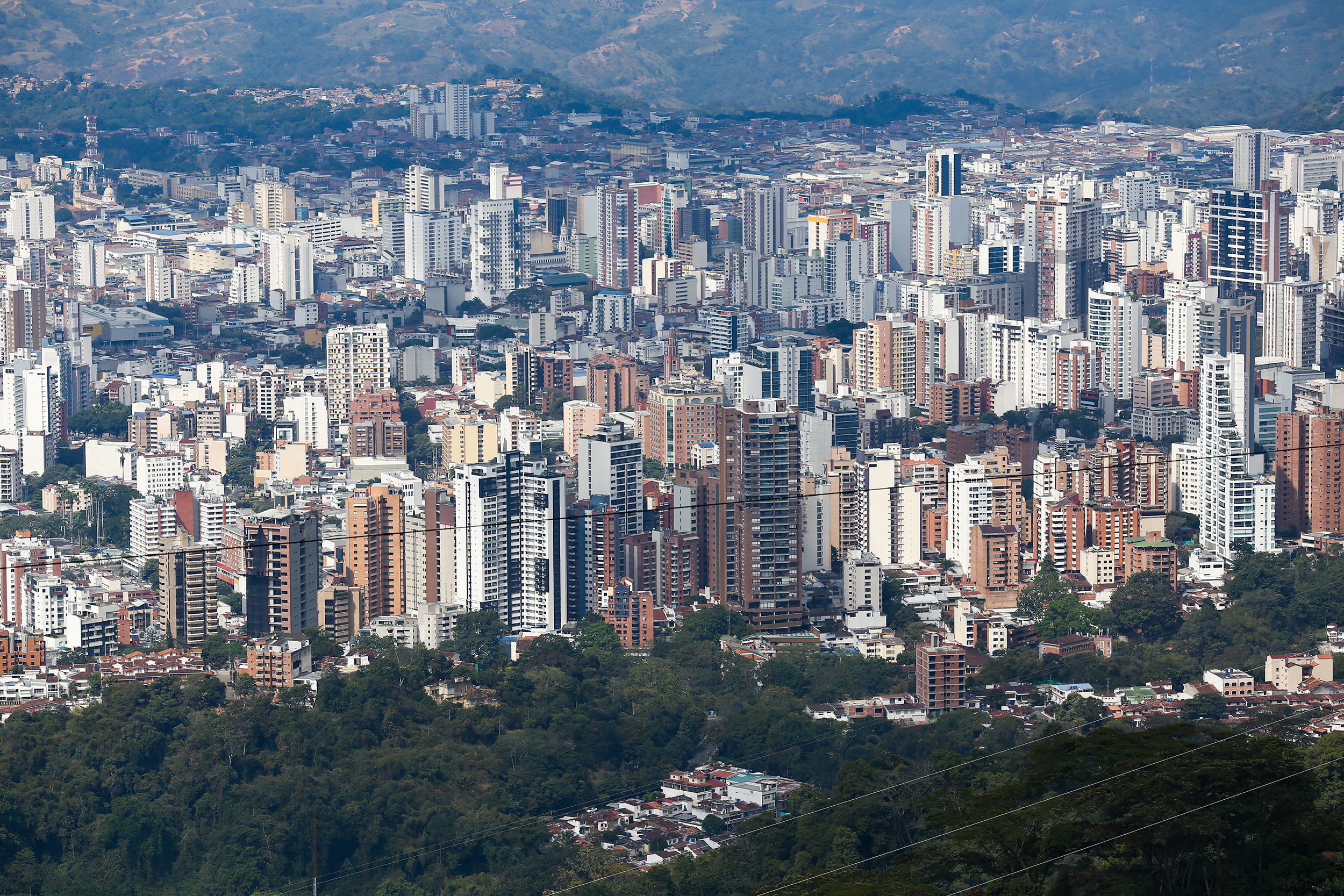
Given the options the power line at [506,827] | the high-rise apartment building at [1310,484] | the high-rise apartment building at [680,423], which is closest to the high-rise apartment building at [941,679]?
the power line at [506,827]

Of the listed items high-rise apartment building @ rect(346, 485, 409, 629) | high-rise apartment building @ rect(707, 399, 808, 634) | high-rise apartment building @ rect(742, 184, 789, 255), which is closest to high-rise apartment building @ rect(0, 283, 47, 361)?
high-rise apartment building @ rect(742, 184, 789, 255)

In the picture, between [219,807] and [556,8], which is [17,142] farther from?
[219,807]

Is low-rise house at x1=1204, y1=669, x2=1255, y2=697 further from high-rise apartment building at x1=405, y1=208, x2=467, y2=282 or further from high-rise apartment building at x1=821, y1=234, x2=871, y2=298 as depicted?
high-rise apartment building at x1=405, y1=208, x2=467, y2=282

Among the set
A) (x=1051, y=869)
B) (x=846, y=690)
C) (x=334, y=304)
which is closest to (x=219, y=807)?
(x=846, y=690)

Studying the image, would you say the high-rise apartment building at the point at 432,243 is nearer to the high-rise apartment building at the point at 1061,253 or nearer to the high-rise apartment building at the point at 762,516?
the high-rise apartment building at the point at 1061,253

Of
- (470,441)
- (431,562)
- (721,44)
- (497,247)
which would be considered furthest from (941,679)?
(721,44)

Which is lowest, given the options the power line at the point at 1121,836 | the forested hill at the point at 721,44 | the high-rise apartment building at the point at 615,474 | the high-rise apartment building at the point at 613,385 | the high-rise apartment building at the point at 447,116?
the power line at the point at 1121,836

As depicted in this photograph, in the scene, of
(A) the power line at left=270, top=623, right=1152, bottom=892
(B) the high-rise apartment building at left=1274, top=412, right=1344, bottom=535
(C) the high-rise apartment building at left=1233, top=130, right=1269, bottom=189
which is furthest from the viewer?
(C) the high-rise apartment building at left=1233, top=130, right=1269, bottom=189
